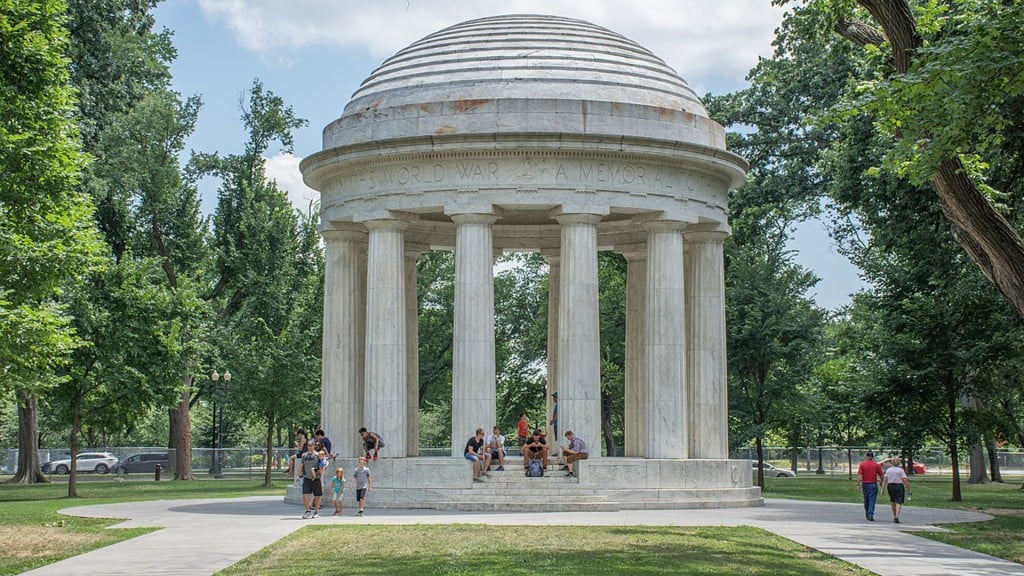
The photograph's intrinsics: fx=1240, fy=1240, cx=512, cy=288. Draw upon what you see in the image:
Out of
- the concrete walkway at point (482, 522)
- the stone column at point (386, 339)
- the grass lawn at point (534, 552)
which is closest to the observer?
the grass lawn at point (534, 552)

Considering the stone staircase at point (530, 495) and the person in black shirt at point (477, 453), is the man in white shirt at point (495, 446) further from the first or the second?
the stone staircase at point (530, 495)

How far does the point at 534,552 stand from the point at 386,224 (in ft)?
65.2

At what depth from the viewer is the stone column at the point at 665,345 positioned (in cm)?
4219

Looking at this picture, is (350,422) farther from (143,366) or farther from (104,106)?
(104,106)

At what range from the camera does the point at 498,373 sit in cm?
8669

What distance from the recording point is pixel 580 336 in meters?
41.5

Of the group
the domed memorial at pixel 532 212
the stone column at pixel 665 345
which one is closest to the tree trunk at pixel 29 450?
the domed memorial at pixel 532 212

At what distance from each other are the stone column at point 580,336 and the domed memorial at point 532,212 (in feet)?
0.22

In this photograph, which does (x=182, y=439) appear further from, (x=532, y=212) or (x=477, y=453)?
(x=477, y=453)

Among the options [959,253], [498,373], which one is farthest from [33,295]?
[498,373]

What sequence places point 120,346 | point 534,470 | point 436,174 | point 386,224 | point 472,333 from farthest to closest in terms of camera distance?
point 120,346 → point 386,224 → point 436,174 → point 472,333 → point 534,470

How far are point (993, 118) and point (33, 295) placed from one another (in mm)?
27211

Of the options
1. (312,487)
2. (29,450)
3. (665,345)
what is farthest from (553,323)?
(29,450)

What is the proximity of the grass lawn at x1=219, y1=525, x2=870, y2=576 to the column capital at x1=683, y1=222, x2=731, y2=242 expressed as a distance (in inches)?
649
